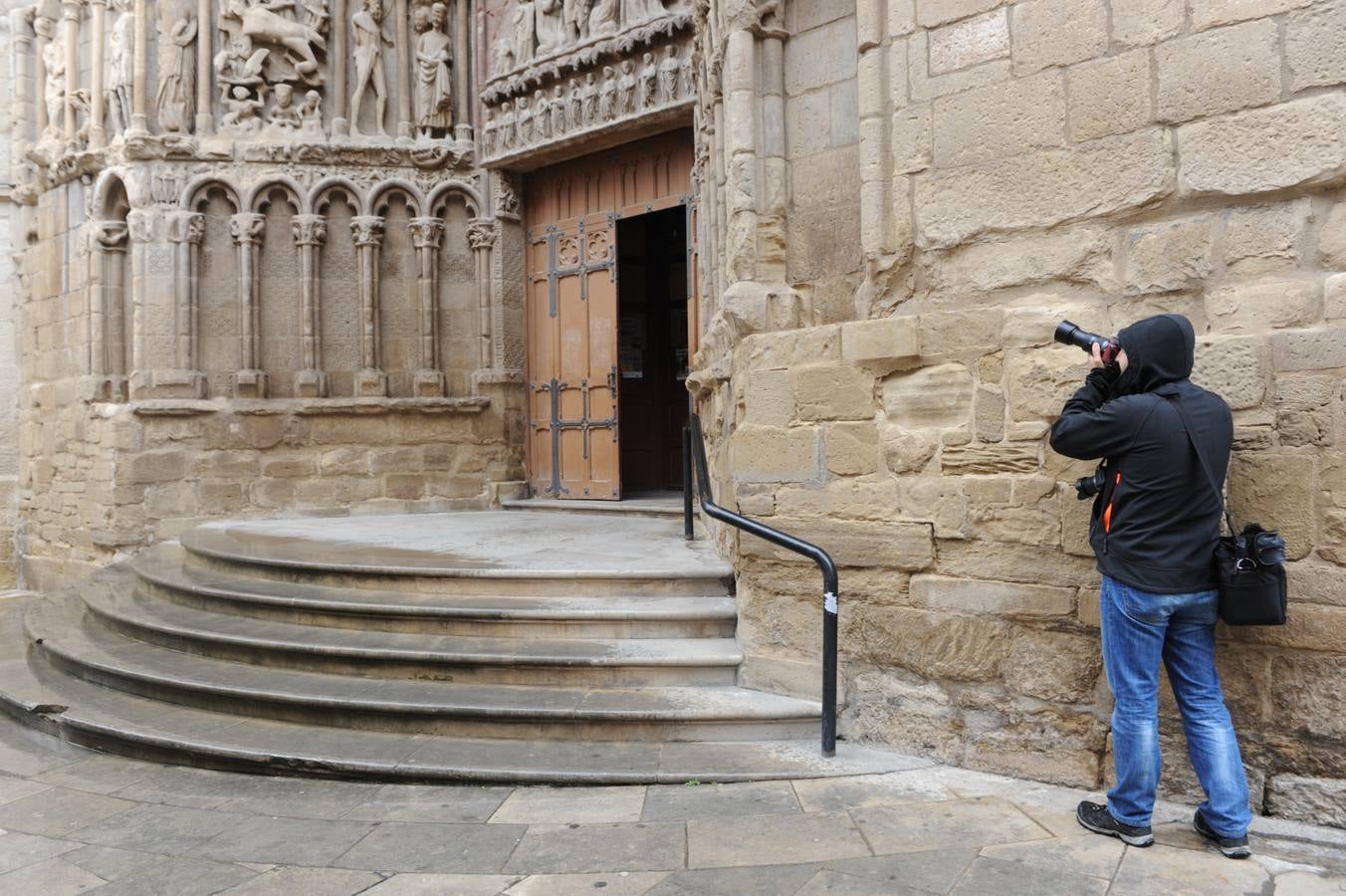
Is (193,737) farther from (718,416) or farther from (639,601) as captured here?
(718,416)

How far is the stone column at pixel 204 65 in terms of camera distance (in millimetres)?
8328

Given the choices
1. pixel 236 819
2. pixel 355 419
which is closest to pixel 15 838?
pixel 236 819

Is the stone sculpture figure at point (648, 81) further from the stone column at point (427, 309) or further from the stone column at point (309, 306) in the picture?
the stone column at point (309, 306)

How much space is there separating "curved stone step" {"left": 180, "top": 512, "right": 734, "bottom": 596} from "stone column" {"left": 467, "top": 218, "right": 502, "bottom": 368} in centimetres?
176

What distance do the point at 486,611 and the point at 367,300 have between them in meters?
5.02

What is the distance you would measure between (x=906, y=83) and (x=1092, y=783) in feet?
8.78

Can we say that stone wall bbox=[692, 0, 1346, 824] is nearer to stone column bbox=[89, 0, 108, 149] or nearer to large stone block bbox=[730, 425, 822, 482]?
large stone block bbox=[730, 425, 822, 482]

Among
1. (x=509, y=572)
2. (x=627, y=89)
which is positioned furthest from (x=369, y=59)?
(x=509, y=572)

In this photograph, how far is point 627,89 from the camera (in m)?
7.68

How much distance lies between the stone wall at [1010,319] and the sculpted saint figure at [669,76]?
322 centimetres

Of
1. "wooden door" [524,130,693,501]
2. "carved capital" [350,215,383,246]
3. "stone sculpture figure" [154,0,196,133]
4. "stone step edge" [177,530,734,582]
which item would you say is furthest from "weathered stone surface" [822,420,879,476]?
"stone sculpture figure" [154,0,196,133]

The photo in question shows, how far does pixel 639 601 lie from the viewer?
4602 millimetres

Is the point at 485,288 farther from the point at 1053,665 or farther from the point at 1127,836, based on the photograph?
the point at 1127,836

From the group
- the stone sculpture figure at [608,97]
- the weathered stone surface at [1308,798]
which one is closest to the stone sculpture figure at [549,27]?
the stone sculpture figure at [608,97]
